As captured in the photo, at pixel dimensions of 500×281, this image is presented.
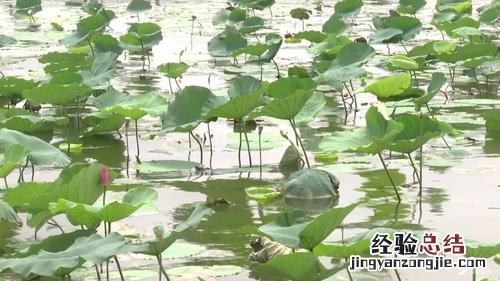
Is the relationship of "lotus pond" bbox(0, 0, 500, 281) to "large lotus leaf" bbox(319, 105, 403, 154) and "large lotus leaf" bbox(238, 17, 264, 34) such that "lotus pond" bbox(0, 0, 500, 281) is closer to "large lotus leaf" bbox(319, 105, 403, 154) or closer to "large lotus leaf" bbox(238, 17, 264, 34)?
"large lotus leaf" bbox(319, 105, 403, 154)

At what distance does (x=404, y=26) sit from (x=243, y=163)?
216 cm

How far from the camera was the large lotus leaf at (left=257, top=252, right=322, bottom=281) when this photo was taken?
6.45ft

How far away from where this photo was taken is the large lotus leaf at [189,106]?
3.45 meters

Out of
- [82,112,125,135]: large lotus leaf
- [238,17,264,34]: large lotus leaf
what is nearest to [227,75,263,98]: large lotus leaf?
[82,112,125,135]: large lotus leaf

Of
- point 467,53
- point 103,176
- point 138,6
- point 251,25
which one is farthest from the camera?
point 138,6

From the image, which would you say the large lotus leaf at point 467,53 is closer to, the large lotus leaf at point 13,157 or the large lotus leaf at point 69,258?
the large lotus leaf at point 13,157

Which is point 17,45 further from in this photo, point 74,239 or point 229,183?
point 74,239

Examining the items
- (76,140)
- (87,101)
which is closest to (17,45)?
(87,101)

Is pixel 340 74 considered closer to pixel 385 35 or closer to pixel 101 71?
pixel 101 71

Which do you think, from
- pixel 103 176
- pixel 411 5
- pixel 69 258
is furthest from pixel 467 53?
pixel 69 258

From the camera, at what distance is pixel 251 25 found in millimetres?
6102

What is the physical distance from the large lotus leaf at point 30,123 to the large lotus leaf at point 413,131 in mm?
1126

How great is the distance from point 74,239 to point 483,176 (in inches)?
60.7

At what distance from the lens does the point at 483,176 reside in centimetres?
332
